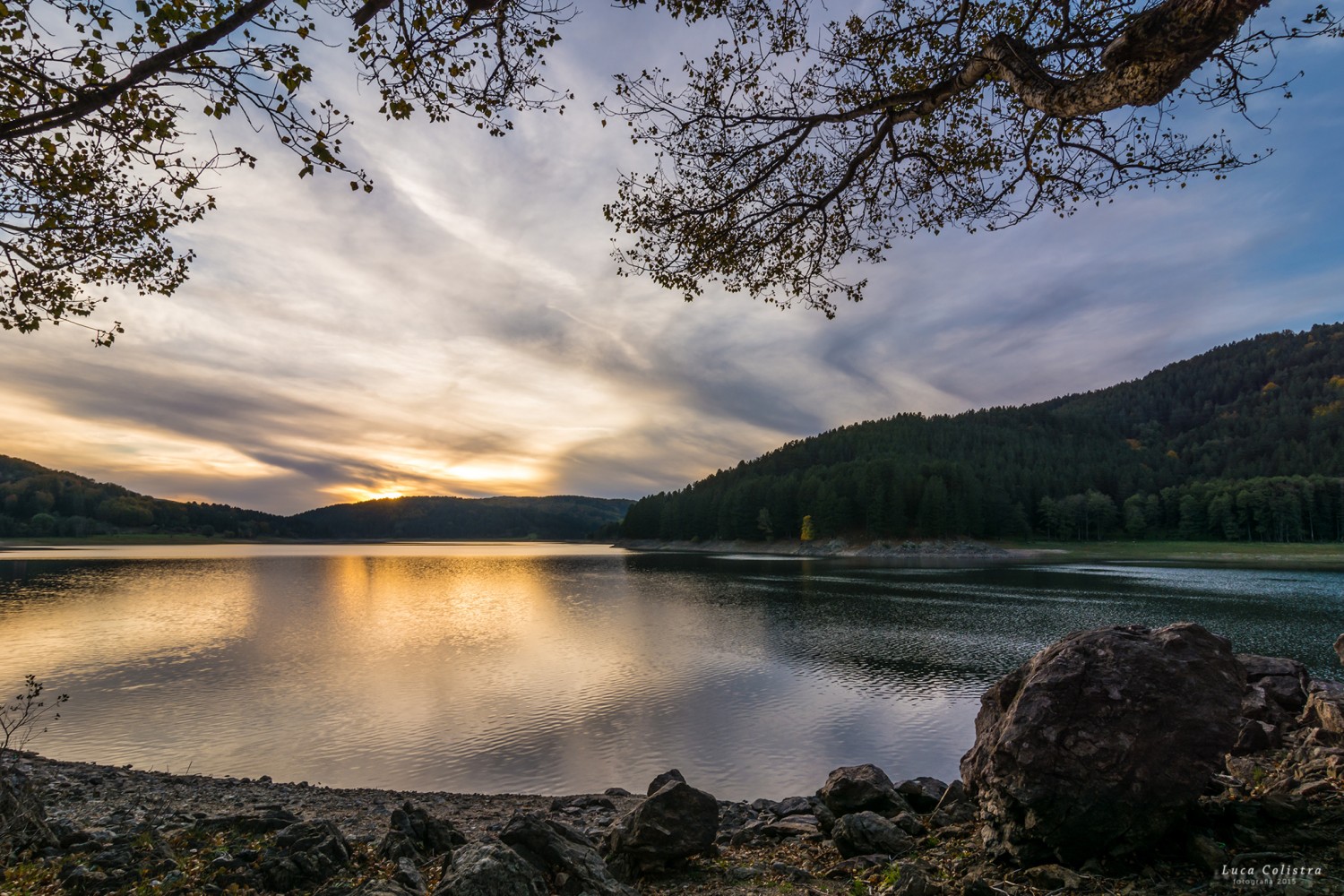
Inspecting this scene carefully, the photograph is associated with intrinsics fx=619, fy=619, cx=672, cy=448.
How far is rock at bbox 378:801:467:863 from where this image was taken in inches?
294

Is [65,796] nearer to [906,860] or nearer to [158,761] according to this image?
[158,761]

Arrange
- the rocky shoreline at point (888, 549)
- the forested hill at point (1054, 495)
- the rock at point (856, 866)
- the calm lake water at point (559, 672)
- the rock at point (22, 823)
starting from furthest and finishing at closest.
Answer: the forested hill at point (1054, 495) → the rocky shoreline at point (888, 549) → the calm lake water at point (559, 672) → the rock at point (856, 866) → the rock at point (22, 823)

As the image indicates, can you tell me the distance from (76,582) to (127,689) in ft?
167

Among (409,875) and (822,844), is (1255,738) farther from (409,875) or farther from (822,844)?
(409,875)

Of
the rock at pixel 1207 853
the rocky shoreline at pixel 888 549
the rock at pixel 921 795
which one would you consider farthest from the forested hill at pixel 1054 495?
the rock at pixel 1207 853

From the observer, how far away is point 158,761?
15.0 meters

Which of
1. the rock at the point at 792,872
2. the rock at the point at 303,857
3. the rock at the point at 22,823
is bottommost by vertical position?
the rock at the point at 792,872

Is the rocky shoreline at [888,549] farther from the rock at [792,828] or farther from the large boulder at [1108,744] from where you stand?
the large boulder at [1108,744]

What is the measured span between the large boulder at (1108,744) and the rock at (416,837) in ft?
21.6

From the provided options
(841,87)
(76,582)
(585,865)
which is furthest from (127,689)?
(76,582)

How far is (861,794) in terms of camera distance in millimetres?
9328

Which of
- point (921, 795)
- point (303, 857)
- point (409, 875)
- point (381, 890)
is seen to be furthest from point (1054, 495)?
point (381, 890)

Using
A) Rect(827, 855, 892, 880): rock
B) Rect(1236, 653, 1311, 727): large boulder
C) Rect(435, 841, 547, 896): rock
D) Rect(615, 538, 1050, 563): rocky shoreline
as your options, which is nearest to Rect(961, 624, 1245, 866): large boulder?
Rect(827, 855, 892, 880): rock

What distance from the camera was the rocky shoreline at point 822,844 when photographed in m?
5.75
